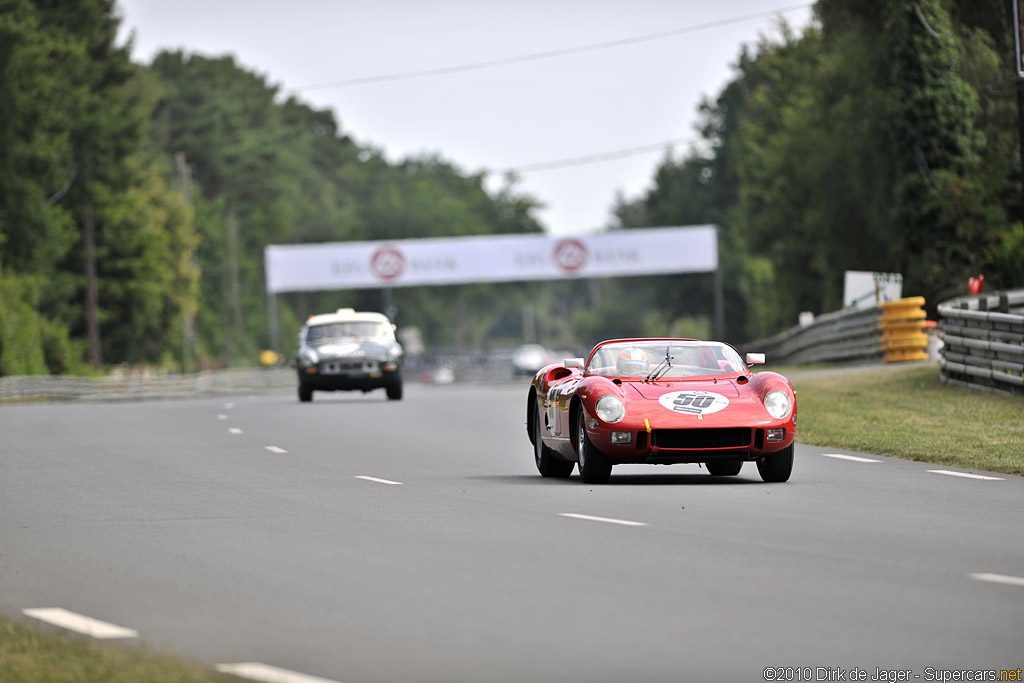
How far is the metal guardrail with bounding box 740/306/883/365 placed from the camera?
1510 inches

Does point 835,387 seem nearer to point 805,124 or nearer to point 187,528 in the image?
point 187,528

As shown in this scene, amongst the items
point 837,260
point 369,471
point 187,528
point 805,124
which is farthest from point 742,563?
point 805,124

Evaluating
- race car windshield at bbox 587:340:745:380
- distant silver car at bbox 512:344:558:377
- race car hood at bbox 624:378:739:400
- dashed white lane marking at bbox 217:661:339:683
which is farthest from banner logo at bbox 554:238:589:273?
dashed white lane marking at bbox 217:661:339:683

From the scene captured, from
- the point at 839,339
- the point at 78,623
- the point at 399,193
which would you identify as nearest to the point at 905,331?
the point at 839,339

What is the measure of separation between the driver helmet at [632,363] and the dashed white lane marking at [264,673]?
8786 mm

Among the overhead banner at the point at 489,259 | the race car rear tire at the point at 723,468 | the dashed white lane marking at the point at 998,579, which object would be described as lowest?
the race car rear tire at the point at 723,468

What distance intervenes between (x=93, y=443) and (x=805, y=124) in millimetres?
44227

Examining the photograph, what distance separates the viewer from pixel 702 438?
47.8ft

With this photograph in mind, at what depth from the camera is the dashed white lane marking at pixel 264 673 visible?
6.77 m

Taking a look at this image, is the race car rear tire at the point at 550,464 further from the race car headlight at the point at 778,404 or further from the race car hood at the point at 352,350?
the race car hood at the point at 352,350

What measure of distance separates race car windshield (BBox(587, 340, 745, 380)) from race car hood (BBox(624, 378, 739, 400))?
0.23 metres

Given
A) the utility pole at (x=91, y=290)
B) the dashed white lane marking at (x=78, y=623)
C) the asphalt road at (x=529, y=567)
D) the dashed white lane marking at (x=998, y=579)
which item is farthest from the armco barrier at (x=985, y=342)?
the utility pole at (x=91, y=290)

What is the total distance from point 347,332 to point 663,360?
72.8ft

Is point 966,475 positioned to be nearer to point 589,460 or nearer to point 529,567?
point 589,460
